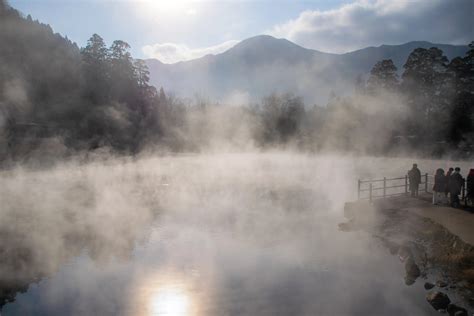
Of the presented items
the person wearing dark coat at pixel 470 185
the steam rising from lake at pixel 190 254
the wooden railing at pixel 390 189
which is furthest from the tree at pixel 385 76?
the person wearing dark coat at pixel 470 185

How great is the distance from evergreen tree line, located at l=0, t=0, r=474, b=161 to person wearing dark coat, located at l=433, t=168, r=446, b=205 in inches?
964

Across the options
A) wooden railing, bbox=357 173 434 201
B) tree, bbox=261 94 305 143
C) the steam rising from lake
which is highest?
tree, bbox=261 94 305 143

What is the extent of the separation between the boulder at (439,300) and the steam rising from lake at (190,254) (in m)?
0.26

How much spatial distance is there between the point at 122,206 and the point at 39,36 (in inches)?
1779

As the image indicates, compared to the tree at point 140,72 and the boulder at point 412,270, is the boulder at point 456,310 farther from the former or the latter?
the tree at point 140,72

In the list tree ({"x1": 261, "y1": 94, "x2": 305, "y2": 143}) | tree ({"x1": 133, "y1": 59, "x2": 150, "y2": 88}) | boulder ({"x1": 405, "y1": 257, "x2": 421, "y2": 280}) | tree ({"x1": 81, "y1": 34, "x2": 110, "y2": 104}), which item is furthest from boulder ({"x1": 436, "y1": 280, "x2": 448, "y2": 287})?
tree ({"x1": 261, "y1": 94, "x2": 305, "y2": 143})

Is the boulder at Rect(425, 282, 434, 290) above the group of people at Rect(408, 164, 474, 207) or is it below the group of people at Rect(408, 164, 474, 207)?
below

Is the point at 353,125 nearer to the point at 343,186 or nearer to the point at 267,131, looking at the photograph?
the point at 267,131

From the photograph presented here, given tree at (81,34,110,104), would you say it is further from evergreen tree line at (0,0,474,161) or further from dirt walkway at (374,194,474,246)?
dirt walkway at (374,194,474,246)

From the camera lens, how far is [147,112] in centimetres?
5125

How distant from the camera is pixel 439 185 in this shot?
43.2 feet

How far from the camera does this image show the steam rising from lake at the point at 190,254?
30.7ft

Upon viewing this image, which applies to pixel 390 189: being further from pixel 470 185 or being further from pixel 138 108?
pixel 138 108

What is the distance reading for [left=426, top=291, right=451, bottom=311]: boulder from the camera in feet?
27.7
